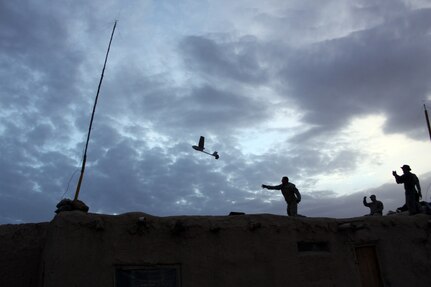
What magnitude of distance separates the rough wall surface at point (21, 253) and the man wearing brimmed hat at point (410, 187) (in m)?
9.00

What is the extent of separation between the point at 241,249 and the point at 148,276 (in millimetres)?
2129

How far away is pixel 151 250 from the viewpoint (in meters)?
9.17

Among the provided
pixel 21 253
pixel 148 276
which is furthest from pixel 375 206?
pixel 21 253

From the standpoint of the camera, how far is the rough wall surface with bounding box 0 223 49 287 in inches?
356

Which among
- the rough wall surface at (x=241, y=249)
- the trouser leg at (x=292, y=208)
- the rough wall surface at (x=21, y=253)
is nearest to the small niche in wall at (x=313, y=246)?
the rough wall surface at (x=241, y=249)

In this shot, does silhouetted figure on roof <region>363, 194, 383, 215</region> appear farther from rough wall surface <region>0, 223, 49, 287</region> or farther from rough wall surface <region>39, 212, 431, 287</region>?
rough wall surface <region>0, 223, 49, 287</region>

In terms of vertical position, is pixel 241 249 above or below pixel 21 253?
below

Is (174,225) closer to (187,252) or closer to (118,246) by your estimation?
(187,252)

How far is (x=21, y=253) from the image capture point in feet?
30.2

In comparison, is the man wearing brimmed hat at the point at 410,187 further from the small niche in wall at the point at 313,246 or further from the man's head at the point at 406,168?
the small niche in wall at the point at 313,246

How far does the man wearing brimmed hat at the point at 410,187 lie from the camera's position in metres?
11.6

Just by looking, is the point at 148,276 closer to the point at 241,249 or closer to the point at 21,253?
the point at 241,249

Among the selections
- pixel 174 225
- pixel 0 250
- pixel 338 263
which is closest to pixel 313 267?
pixel 338 263

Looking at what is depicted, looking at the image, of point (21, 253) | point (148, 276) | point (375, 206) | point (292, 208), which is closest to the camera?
point (148, 276)
